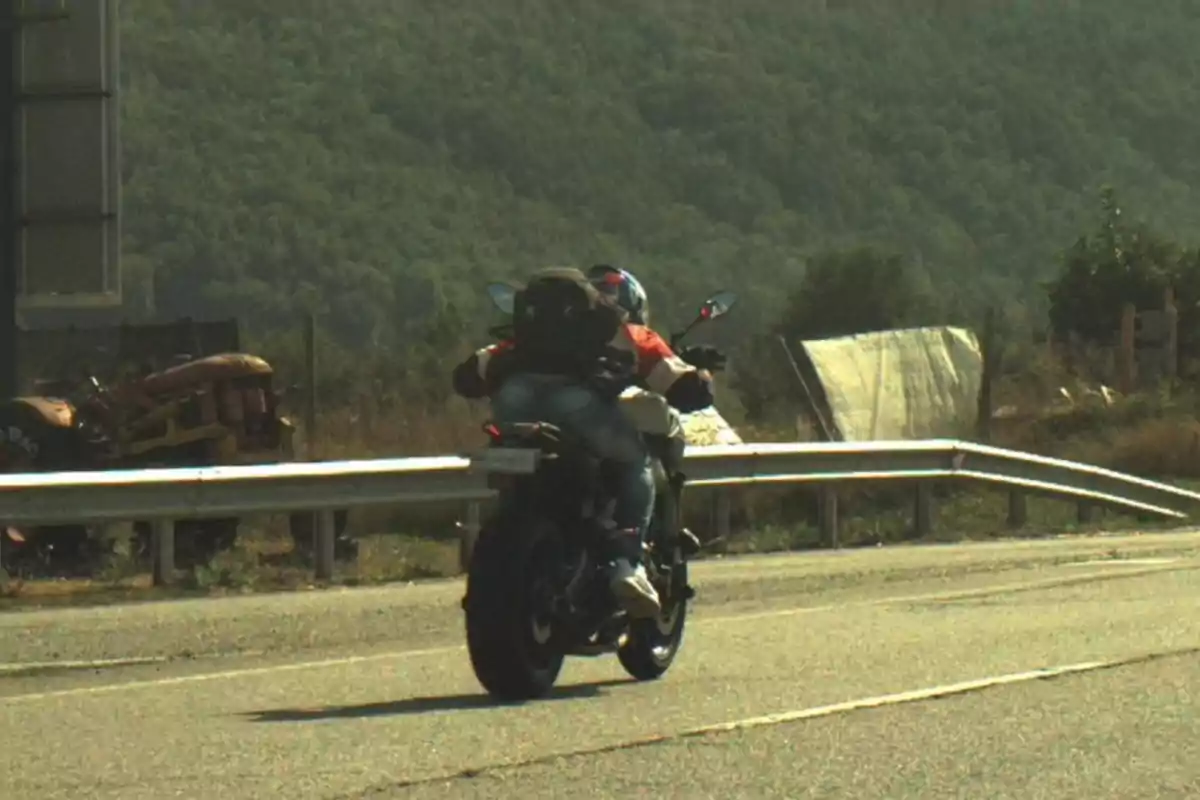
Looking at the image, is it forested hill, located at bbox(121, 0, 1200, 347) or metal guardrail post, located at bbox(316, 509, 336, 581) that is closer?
metal guardrail post, located at bbox(316, 509, 336, 581)

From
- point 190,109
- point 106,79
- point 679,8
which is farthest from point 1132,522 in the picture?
point 679,8

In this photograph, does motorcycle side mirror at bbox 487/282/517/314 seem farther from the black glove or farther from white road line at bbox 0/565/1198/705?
white road line at bbox 0/565/1198/705

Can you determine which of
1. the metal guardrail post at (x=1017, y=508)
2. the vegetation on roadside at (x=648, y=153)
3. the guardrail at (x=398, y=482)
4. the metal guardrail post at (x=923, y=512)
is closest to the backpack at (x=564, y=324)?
the guardrail at (x=398, y=482)

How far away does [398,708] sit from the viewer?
33.3 feet

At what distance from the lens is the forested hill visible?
280ft

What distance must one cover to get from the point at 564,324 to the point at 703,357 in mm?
726

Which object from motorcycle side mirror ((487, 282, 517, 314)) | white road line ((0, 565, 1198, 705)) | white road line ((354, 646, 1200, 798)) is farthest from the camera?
white road line ((0, 565, 1198, 705))

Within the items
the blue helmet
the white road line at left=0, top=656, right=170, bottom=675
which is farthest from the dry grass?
the blue helmet

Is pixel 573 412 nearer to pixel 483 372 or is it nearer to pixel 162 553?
pixel 483 372

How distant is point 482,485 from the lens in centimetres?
1817

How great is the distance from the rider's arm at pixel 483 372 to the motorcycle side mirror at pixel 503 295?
0.15 m

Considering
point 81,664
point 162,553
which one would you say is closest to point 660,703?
point 81,664

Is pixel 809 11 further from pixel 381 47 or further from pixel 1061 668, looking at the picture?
pixel 1061 668

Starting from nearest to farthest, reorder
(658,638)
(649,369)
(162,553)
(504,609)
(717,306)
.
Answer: (504,609)
(649,369)
(717,306)
(658,638)
(162,553)
